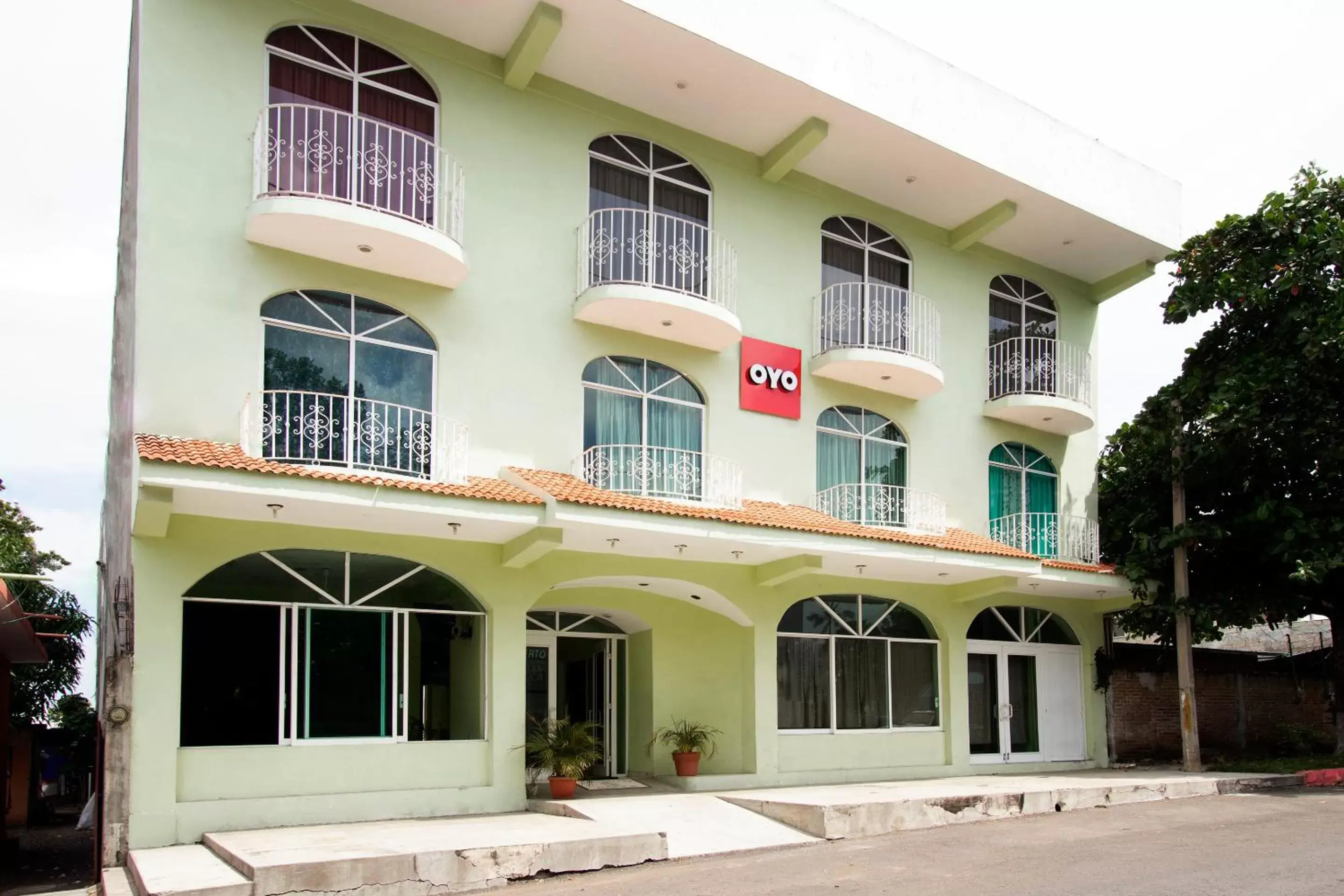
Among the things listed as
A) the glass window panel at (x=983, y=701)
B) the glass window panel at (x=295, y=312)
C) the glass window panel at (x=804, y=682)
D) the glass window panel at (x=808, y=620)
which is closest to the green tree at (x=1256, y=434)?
the glass window panel at (x=983, y=701)

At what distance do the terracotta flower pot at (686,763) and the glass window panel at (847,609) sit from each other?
10.6ft

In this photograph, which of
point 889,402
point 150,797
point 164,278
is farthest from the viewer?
point 889,402

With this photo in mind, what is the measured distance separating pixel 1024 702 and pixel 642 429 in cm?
877

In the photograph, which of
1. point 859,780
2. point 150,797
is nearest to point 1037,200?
point 859,780

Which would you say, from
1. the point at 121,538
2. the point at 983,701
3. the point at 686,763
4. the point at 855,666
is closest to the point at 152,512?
the point at 121,538

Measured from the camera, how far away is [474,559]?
45.3ft

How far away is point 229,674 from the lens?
1227cm

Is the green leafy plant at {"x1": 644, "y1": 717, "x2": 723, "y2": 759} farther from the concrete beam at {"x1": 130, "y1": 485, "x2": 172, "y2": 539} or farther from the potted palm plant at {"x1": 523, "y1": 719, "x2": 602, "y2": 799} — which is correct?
the concrete beam at {"x1": 130, "y1": 485, "x2": 172, "y2": 539}

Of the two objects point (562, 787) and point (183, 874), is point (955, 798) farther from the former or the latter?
point (183, 874)

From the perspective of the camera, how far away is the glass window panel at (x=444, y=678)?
13.4 m

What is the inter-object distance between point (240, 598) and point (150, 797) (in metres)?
2.17

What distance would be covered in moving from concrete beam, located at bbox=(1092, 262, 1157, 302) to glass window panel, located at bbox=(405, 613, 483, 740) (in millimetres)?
13929

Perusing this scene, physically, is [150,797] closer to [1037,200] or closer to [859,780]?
[859,780]

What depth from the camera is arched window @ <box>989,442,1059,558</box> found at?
19.6 m
